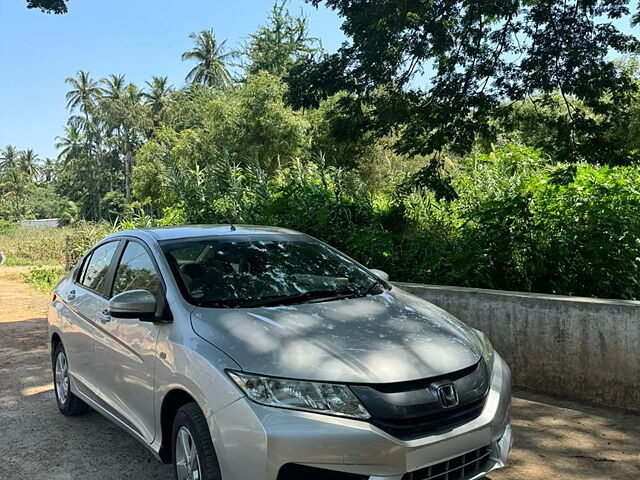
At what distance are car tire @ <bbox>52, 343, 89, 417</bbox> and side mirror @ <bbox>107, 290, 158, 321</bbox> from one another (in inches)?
74.9

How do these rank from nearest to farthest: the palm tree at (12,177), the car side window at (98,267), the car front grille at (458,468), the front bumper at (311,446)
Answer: the front bumper at (311,446)
the car front grille at (458,468)
the car side window at (98,267)
the palm tree at (12,177)

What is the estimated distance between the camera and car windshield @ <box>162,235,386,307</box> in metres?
3.57

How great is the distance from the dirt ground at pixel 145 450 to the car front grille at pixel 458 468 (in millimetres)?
857

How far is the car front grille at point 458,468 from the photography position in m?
2.73

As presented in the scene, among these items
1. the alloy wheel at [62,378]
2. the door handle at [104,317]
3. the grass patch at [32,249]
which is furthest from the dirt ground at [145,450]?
the grass patch at [32,249]

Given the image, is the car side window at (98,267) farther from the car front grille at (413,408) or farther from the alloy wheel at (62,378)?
the car front grille at (413,408)

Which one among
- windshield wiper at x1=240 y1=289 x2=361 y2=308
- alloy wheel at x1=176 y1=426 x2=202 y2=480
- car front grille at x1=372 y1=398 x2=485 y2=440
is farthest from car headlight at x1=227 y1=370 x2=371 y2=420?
windshield wiper at x1=240 y1=289 x2=361 y2=308

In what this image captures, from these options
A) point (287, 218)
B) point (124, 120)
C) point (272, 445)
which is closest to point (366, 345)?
point (272, 445)

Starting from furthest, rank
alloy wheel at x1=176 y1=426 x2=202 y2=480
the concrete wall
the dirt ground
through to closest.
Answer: the concrete wall
the dirt ground
alloy wheel at x1=176 y1=426 x2=202 y2=480

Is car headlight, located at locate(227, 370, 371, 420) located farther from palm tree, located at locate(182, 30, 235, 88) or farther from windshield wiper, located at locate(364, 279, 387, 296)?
palm tree, located at locate(182, 30, 235, 88)

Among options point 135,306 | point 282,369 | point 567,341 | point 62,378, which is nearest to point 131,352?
point 135,306

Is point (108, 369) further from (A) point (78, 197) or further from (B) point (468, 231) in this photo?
(A) point (78, 197)

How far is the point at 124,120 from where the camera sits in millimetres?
57094

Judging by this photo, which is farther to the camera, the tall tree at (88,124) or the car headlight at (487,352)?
the tall tree at (88,124)
